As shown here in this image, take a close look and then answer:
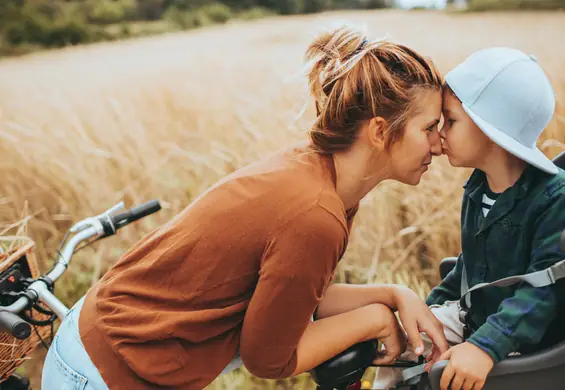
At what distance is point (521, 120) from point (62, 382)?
0.96m

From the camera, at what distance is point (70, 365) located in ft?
3.26

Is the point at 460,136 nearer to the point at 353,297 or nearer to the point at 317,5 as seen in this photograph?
the point at 353,297

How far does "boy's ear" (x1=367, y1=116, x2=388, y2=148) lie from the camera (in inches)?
37.2

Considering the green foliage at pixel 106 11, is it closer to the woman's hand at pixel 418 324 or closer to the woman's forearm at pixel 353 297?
the woman's forearm at pixel 353 297

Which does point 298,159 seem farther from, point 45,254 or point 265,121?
point 45,254

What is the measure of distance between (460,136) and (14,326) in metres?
0.87

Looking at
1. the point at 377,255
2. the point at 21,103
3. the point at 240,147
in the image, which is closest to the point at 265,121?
the point at 240,147

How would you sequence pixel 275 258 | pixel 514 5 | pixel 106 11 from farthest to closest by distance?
pixel 106 11
pixel 514 5
pixel 275 258

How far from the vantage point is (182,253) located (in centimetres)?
94

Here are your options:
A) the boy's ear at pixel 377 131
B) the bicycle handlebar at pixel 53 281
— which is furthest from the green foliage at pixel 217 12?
the boy's ear at pixel 377 131

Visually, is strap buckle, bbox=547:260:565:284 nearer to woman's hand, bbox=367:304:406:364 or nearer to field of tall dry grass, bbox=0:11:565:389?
woman's hand, bbox=367:304:406:364

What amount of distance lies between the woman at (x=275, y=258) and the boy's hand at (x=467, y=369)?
4.4 inches

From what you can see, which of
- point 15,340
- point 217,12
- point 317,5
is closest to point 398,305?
point 15,340

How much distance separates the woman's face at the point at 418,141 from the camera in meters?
0.97
